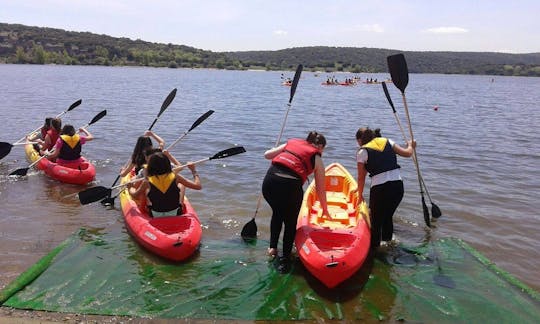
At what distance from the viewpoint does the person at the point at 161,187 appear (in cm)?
564

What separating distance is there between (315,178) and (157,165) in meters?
1.91

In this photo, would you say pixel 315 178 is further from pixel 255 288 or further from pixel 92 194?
pixel 92 194

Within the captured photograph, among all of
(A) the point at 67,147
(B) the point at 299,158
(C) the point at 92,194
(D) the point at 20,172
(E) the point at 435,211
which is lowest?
(E) the point at 435,211

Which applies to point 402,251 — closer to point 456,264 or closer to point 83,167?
point 456,264

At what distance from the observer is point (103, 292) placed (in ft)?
15.6

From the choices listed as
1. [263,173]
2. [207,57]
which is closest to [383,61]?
[207,57]

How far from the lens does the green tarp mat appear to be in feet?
14.8

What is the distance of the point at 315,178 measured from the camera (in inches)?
207

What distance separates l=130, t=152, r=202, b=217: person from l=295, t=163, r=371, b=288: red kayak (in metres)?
1.61

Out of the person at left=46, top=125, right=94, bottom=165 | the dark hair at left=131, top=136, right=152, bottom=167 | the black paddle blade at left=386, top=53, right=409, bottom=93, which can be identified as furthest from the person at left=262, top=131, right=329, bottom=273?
the person at left=46, top=125, right=94, bottom=165

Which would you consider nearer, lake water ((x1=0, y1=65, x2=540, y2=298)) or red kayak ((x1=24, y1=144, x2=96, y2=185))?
lake water ((x1=0, y1=65, x2=540, y2=298))

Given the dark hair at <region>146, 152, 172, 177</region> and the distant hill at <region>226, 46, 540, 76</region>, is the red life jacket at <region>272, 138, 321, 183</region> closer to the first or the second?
the dark hair at <region>146, 152, 172, 177</region>

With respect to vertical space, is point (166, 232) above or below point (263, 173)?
above

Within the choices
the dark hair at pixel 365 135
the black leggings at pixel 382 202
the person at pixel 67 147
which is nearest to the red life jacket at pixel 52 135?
the person at pixel 67 147
